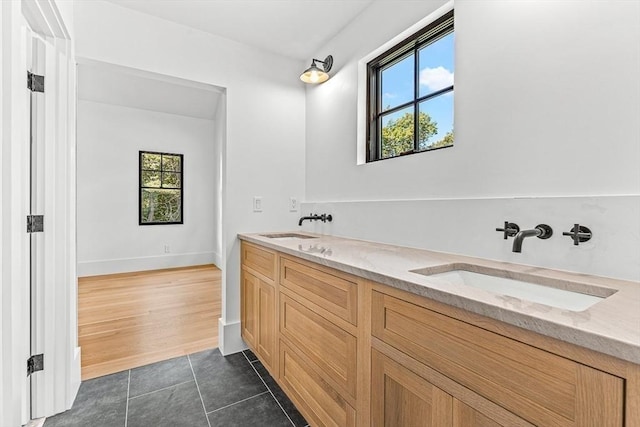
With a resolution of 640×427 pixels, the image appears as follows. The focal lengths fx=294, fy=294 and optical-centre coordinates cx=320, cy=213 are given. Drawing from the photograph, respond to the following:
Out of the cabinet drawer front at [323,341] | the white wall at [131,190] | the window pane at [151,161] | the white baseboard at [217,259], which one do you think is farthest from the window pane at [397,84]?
the window pane at [151,161]

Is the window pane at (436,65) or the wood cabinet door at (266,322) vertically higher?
the window pane at (436,65)

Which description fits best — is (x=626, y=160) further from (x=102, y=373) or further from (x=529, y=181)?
(x=102, y=373)

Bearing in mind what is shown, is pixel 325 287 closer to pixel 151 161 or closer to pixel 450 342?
pixel 450 342

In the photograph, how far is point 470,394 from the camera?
71cm

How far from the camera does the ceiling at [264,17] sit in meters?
1.97

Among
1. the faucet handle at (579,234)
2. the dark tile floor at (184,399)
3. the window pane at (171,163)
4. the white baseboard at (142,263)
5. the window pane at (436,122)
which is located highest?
the window pane at (171,163)

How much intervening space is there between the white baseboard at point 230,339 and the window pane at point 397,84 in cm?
201

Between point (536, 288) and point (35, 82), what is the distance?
97.0 inches

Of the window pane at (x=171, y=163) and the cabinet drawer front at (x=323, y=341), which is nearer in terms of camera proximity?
the cabinet drawer front at (x=323, y=341)

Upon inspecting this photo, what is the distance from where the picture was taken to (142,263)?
15.7 ft

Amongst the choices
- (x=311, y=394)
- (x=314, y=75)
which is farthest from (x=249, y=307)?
(x=314, y=75)

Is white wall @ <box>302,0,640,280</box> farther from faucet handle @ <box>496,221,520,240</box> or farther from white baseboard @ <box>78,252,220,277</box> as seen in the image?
white baseboard @ <box>78,252,220,277</box>

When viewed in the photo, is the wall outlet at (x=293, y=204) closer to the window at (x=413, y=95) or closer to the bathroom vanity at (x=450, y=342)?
the window at (x=413, y=95)

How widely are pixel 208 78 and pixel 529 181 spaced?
2218 mm
